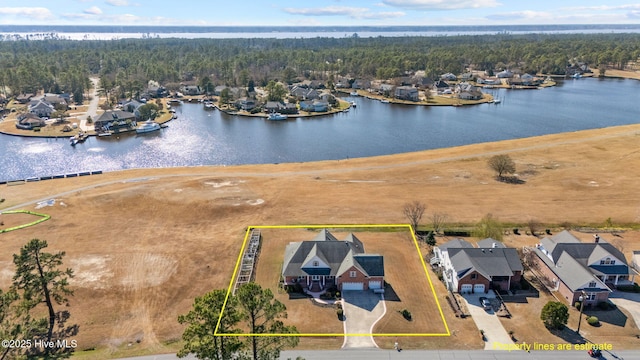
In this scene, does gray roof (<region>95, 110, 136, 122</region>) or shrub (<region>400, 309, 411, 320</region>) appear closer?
shrub (<region>400, 309, 411, 320</region>)

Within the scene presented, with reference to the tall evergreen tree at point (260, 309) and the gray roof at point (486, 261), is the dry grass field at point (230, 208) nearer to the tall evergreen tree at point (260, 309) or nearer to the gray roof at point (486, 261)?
the gray roof at point (486, 261)

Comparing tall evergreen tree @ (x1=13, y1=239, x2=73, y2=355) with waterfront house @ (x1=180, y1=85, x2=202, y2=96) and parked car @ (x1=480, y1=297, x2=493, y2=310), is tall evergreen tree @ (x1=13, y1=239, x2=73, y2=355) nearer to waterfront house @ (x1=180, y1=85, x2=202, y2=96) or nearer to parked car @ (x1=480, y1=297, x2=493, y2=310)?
parked car @ (x1=480, y1=297, x2=493, y2=310)

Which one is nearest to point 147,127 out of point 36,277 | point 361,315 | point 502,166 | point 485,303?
point 36,277

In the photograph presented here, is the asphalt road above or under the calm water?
under

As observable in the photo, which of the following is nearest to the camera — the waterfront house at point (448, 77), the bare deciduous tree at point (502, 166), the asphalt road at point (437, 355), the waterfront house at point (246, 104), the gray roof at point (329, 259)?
the asphalt road at point (437, 355)

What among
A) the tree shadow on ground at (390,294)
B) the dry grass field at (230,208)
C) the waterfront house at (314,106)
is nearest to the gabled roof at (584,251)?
the dry grass field at (230,208)

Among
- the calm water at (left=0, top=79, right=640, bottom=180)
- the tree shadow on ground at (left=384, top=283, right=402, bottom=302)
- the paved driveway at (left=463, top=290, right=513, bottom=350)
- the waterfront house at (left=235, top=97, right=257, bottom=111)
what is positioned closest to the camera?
the paved driveway at (left=463, top=290, right=513, bottom=350)

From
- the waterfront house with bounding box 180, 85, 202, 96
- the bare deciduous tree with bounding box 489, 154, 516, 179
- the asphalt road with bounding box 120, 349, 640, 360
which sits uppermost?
the waterfront house with bounding box 180, 85, 202, 96

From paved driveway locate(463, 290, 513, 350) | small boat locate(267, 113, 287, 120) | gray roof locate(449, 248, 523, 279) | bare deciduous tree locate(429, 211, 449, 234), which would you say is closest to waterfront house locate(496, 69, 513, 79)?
small boat locate(267, 113, 287, 120)
